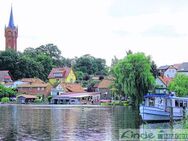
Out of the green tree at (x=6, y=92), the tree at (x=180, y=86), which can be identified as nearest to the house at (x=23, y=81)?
the green tree at (x=6, y=92)

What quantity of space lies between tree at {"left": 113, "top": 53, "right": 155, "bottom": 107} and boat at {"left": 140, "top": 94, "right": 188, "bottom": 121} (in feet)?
62.4

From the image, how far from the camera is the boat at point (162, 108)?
43.3m

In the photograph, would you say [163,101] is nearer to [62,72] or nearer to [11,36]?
[62,72]

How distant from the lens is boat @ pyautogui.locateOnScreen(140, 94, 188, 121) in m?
43.3

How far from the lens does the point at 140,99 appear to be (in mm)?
66375

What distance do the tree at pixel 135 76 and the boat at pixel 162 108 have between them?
19028mm

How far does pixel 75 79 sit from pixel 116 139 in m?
114

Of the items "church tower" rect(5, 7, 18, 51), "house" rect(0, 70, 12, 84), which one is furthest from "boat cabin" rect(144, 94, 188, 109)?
"church tower" rect(5, 7, 18, 51)

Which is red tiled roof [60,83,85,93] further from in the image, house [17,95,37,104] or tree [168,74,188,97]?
tree [168,74,188,97]

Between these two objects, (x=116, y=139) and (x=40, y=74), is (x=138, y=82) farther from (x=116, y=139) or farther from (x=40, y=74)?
(x=40, y=74)

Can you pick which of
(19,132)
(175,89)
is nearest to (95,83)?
(175,89)

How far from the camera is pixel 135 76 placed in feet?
225

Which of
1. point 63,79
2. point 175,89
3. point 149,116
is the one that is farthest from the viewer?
point 63,79

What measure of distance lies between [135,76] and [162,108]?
24.4 meters
